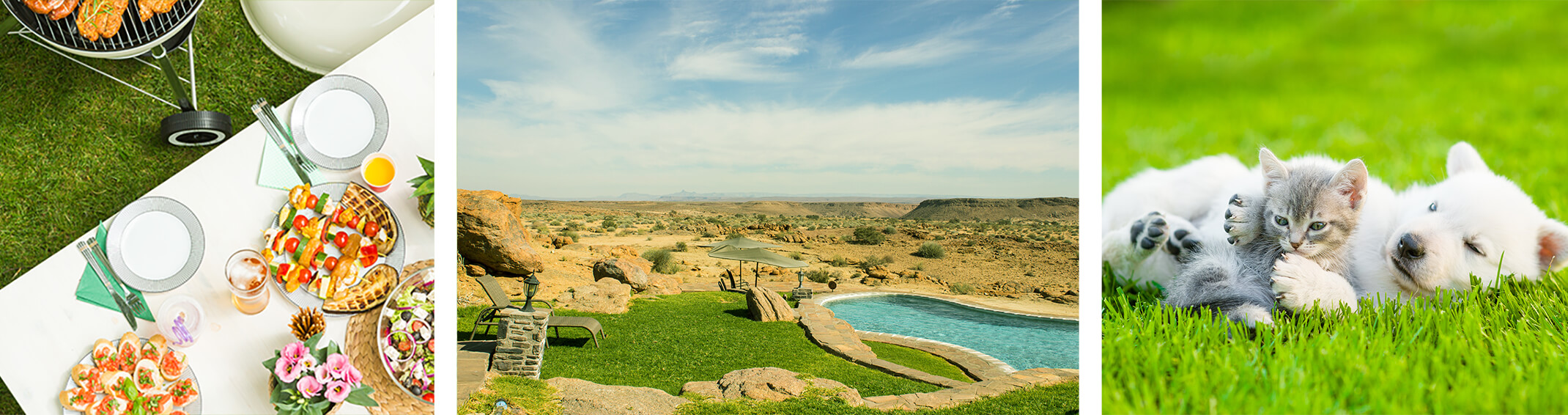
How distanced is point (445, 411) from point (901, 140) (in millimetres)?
2071

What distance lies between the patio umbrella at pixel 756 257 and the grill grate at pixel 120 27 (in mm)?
2320

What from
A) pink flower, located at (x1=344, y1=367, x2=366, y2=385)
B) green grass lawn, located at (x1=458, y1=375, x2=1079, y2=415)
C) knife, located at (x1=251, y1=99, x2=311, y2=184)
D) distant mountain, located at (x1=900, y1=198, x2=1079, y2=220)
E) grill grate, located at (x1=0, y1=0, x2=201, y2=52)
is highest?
grill grate, located at (x1=0, y1=0, x2=201, y2=52)

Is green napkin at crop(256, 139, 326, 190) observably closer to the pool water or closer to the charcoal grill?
the charcoal grill

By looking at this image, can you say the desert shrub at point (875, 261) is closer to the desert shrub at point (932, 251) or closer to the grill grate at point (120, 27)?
the desert shrub at point (932, 251)

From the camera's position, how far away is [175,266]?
2.51 m

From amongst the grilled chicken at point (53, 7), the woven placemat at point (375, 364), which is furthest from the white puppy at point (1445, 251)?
the grilled chicken at point (53, 7)

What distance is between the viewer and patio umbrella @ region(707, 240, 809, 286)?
2.50m

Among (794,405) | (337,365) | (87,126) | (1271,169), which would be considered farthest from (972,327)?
(87,126)

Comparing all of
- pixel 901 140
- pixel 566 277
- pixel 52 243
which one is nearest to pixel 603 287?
pixel 566 277

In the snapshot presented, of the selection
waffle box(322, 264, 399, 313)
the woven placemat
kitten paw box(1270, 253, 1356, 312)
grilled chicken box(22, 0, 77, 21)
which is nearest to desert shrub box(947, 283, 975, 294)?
kitten paw box(1270, 253, 1356, 312)

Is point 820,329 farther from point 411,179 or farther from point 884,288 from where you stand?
point 411,179

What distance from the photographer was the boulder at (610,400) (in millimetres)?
2404

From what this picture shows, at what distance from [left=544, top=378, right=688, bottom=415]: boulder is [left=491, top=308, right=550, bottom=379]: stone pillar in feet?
0.41

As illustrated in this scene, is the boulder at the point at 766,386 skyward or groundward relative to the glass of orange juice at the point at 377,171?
groundward
